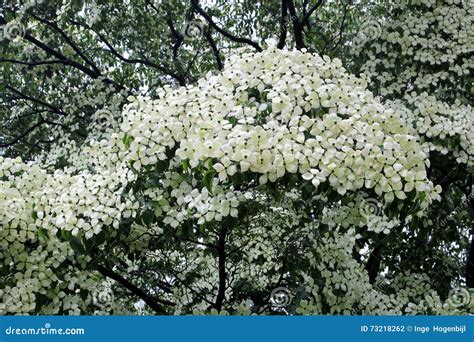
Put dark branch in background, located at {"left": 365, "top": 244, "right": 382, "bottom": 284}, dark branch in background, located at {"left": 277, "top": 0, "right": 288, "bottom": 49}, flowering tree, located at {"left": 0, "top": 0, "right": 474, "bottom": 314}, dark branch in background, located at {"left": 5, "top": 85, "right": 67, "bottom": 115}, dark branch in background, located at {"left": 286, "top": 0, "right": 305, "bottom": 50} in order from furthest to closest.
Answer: dark branch in background, located at {"left": 5, "top": 85, "right": 67, "bottom": 115}
dark branch in background, located at {"left": 277, "top": 0, "right": 288, "bottom": 49}
dark branch in background, located at {"left": 286, "top": 0, "right": 305, "bottom": 50}
dark branch in background, located at {"left": 365, "top": 244, "right": 382, "bottom": 284}
flowering tree, located at {"left": 0, "top": 0, "right": 474, "bottom": 314}

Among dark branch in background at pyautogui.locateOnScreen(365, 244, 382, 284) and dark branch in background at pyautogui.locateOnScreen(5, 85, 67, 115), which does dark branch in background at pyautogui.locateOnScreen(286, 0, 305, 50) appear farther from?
dark branch in background at pyautogui.locateOnScreen(5, 85, 67, 115)

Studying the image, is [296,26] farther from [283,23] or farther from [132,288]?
[132,288]

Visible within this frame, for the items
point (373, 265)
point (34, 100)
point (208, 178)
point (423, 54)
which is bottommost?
point (208, 178)

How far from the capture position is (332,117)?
11.9 ft

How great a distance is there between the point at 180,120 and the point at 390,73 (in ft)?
9.26

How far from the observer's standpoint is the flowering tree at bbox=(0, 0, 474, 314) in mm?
3551

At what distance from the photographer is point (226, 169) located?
3387 millimetres

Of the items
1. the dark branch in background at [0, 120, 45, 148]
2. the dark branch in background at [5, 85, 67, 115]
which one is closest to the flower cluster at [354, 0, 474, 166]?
the dark branch in background at [5, 85, 67, 115]

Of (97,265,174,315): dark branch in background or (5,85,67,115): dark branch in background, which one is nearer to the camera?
(97,265,174,315): dark branch in background

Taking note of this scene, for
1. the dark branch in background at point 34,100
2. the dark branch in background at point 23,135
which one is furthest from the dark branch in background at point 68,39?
the dark branch in background at point 23,135

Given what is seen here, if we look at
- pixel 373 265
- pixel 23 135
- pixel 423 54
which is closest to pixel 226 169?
pixel 423 54

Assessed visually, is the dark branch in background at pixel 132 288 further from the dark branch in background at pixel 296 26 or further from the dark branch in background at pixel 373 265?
the dark branch in background at pixel 296 26

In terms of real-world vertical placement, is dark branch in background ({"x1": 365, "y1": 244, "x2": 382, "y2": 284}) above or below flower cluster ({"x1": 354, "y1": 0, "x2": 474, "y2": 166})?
below

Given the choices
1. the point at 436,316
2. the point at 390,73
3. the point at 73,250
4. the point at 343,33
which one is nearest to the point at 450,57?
the point at 390,73
